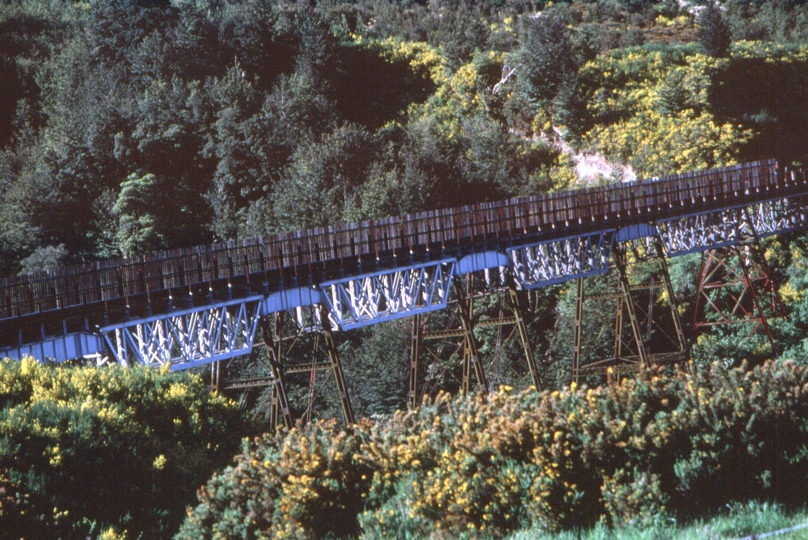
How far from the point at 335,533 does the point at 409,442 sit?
1.38 metres

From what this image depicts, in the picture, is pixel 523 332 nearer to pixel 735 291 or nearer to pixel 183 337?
pixel 183 337

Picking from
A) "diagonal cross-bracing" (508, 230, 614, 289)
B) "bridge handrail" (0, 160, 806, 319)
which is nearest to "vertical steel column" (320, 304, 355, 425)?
"bridge handrail" (0, 160, 806, 319)

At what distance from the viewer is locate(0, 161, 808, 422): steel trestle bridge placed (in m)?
16.6

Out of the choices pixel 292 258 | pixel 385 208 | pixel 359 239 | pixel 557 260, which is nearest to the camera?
pixel 292 258

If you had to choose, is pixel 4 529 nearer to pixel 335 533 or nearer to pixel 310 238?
pixel 335 533

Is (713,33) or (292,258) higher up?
(713,33)

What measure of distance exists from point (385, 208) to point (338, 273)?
19390mm

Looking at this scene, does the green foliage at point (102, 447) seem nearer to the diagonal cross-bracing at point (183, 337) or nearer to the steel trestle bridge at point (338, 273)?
the steel trestle bridge at point (338, 273)

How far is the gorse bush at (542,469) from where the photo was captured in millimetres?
9641

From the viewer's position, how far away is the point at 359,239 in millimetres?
20250

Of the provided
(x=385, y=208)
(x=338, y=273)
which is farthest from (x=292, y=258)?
(x=385, y=208)

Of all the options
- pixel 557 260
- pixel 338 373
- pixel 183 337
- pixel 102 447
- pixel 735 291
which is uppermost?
pixel 102 447

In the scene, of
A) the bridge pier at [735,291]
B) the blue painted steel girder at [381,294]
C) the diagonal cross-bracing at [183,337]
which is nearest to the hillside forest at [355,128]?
the bridge pier at [735,291]

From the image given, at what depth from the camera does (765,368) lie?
10820 millimetres
